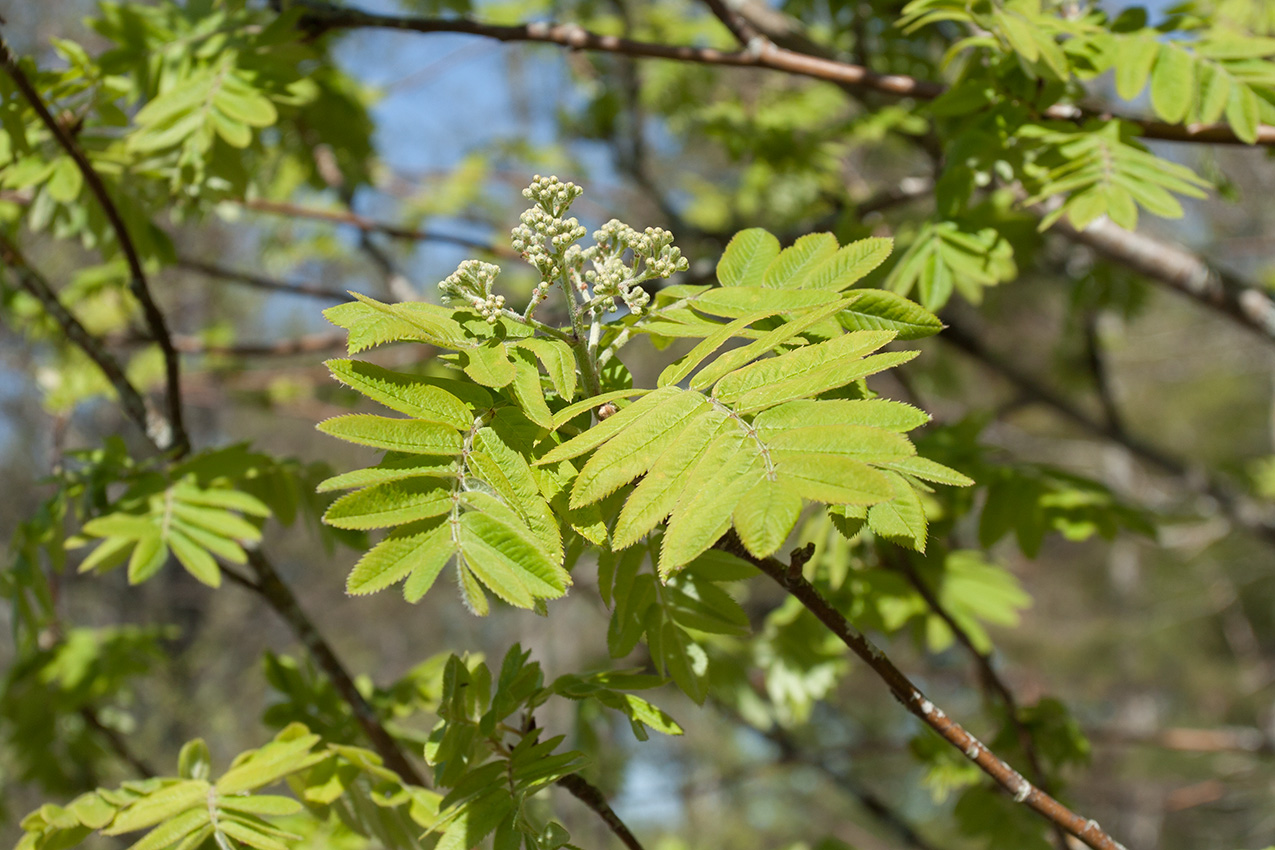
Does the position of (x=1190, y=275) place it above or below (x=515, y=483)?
below

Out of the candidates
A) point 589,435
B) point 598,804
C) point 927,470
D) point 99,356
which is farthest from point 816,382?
point 99,356

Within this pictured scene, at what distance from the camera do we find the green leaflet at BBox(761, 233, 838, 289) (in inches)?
54.4

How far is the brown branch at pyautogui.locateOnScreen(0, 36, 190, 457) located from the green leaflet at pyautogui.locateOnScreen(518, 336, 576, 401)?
52.1 inches

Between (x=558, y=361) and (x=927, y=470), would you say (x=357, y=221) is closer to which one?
(x=558, y=361)

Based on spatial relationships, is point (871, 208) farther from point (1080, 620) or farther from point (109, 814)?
point (1080, 620)

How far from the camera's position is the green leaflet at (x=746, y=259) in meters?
1.45

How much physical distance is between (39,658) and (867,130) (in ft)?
11.3

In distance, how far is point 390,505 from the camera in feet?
3.34

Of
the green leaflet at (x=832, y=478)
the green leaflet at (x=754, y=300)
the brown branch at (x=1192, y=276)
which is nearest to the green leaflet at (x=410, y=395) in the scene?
the green leaflet at (x=754, y=300)

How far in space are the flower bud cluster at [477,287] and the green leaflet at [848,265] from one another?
49 centimetres

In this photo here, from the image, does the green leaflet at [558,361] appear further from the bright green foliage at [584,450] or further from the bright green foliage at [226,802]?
the bright green foliage at [226,802]

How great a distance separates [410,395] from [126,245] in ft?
4.50

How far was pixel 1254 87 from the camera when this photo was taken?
1885 mm

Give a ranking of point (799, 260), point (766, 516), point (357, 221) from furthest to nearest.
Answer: point (357, 221)
point (799, 260)
point (766, 516)
